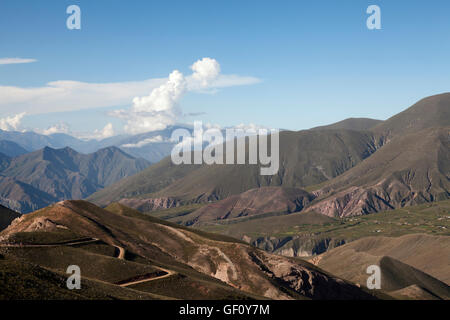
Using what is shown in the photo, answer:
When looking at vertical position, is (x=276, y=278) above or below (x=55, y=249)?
below

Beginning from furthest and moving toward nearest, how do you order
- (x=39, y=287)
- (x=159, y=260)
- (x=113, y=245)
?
(x=159, y=260), (x=113, y=245), (x=39, y=287)

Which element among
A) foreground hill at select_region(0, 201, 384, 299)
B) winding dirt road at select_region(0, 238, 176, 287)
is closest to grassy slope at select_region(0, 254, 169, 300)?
winding dirt road at select_region(0, 238, 176, 287)

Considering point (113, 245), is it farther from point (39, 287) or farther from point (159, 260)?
point (39, 287)

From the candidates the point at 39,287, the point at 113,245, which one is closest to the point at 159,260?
the point at 113,245

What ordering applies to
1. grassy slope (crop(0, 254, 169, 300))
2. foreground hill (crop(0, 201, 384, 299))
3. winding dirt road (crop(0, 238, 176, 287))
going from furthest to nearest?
foreground hill (crop(0, 201, 384, 299)), winding dirt road (crop(0, 238, 176, 287)), grassy slope (crop(0, 254, 169, 300))

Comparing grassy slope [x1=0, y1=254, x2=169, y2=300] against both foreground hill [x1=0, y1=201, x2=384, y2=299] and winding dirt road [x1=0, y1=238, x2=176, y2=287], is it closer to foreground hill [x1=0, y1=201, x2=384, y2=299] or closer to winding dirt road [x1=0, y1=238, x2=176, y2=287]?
winding dirt road [x1=0, y1=238, x2=176, y2=287]

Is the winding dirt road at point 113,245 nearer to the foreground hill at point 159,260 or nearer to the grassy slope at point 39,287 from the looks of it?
the foreground hill at point 159,260
